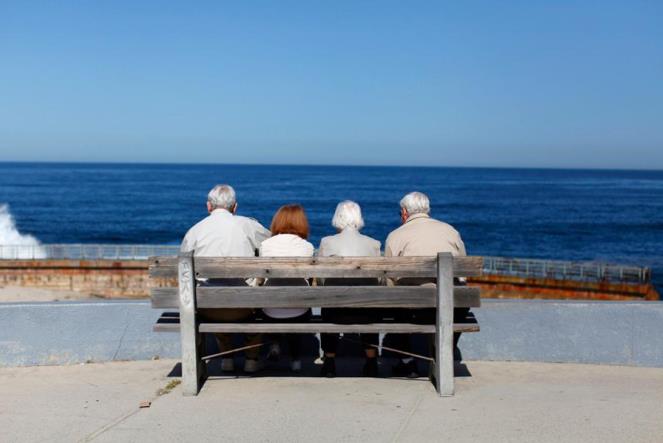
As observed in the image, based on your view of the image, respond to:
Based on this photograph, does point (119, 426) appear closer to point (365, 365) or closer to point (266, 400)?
point (266, 400)

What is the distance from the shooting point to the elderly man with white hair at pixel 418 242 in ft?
20.5

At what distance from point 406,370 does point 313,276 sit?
1214mm

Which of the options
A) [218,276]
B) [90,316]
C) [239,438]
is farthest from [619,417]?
[90,316]

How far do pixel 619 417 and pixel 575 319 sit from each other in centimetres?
173

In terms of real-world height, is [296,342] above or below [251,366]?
above

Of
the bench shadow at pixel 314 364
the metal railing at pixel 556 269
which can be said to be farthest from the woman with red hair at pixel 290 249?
the metal railing at pixel 556 269

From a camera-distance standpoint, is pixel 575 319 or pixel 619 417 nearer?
pixel 619 417

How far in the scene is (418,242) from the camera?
20.6 ft

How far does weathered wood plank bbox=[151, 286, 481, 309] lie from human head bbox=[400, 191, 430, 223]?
83 centimetres

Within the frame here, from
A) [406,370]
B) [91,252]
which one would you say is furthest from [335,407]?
[91,252]

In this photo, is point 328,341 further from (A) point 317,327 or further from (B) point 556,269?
(B) point 556,269

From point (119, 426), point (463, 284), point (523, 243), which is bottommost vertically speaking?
point (523, 243)

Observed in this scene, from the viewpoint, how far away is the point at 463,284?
6359mm

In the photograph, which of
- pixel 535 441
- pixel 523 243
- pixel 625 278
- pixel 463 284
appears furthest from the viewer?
pixel 523 243
